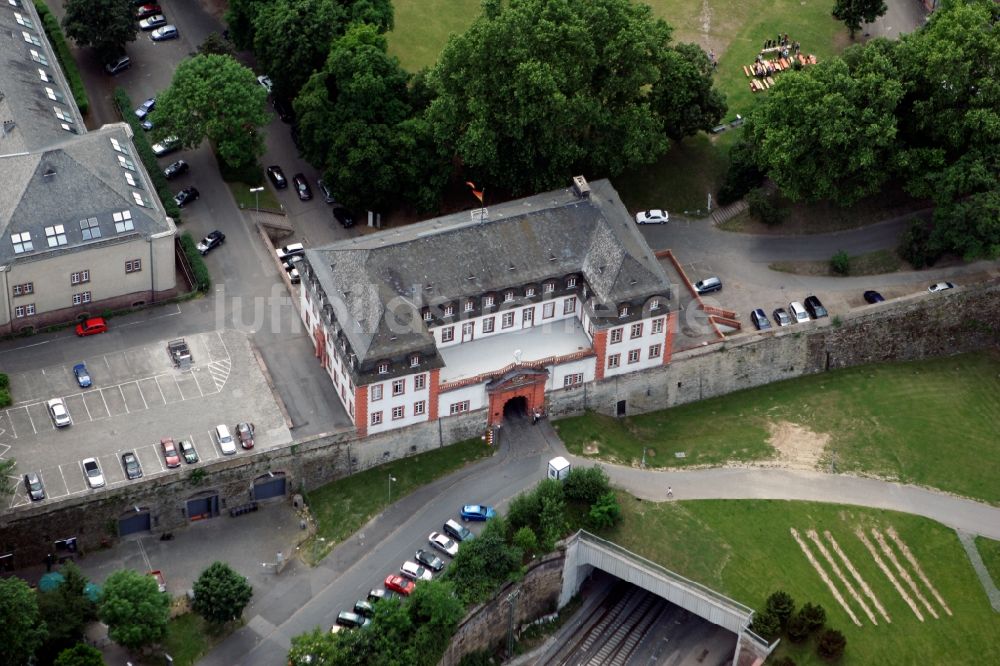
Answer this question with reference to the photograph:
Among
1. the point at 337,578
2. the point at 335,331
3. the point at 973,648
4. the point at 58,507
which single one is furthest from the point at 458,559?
the point at 973,648

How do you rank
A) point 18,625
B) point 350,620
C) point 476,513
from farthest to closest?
point 476,513, point 350,620, point 18,625

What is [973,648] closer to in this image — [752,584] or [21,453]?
[752,584]

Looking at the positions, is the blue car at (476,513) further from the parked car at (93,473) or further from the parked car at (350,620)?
the parked car at (93,473)

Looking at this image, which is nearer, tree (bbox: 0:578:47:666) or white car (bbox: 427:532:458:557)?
tree (bbox: 0:578:47:666)

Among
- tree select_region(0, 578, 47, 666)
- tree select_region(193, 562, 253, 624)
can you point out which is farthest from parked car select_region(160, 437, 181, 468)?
tree select_region(0, 578, 47, 666)

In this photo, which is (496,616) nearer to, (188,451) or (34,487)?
(188,451)

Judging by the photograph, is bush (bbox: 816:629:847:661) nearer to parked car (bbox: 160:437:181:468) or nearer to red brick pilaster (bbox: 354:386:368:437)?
red brick pilaster (bbox: 354:386:368:437)

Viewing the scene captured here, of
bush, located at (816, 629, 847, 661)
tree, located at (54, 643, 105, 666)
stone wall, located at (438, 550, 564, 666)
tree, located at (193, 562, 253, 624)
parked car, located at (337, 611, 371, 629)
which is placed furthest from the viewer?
bush, located at (816, 629, 847, 661)

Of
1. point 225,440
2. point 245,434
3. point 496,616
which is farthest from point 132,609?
point 496,616
